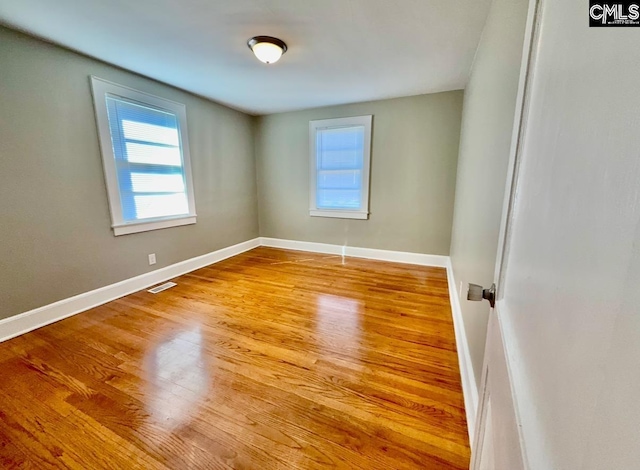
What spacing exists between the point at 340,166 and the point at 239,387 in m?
3.36

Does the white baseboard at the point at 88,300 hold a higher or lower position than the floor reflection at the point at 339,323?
higher

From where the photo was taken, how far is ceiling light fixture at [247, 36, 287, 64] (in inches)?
84.0

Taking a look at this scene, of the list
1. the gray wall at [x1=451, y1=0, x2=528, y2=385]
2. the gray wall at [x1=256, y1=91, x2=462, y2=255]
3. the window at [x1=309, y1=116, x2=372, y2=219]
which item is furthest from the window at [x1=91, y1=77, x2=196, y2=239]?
the gray wall at [x1=451, y1=0, x2=528, y2=385]

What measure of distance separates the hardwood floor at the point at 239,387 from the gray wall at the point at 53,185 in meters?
0.40

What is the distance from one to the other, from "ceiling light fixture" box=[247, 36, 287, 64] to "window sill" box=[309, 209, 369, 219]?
245 centimetres

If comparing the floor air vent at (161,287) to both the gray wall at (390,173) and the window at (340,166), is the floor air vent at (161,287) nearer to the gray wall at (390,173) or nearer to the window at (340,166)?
the gray wall at (390,173)

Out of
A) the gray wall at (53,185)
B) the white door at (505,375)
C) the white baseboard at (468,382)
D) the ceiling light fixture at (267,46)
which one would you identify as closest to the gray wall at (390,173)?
the gray wall at (53,185)

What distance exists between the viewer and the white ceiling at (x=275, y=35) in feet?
5.83

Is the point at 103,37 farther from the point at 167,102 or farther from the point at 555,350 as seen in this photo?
the point at 555,350

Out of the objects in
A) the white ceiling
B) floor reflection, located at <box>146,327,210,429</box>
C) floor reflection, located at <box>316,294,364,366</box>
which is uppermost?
the white ceiling

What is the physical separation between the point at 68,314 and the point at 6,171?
1292 millimetres

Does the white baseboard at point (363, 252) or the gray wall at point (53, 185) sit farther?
the white baseboard at point (363, 252)

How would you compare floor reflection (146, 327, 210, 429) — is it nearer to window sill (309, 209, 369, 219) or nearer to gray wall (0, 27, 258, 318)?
gray wall (0, 27, 258, 318)

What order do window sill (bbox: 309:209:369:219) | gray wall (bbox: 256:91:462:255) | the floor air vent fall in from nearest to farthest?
the floor air vent → gray wall (bbox: 256:91:462:255) → window sill (bbox: 309:209:369:219)
